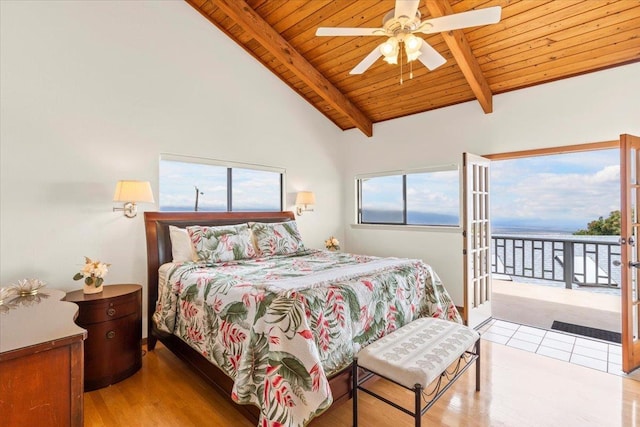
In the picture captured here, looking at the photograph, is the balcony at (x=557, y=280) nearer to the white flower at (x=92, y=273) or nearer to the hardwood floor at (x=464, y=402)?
the hardwood floor at (x=464, y=402)

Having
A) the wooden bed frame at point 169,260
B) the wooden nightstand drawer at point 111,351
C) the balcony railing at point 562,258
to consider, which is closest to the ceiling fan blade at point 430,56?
the wooden bed frame at point 169,260

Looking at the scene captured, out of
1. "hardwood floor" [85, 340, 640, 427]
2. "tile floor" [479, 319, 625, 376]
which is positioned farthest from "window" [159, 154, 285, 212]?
"tile floor" [479, 319, 625, 376]

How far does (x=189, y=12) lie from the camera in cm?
358

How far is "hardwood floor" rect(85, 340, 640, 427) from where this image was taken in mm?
1973

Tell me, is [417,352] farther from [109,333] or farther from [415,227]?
[415,227]

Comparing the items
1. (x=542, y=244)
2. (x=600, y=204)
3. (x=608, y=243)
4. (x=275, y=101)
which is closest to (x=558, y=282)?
(x=542, y=244)

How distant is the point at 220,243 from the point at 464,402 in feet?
7.91

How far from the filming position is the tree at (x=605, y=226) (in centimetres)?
A: 566

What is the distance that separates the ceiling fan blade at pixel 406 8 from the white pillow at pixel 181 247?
2575mm

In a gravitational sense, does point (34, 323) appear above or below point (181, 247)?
below

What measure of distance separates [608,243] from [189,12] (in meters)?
6.85

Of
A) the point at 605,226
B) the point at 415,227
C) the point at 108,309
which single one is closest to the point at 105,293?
the point at 108,309

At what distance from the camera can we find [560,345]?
3.08 meters

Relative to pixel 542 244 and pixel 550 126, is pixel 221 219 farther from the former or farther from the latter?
pixel 542 244
